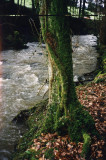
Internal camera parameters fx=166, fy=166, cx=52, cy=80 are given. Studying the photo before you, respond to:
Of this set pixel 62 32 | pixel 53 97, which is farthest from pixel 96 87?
pixel 62 32

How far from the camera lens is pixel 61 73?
4777 mm

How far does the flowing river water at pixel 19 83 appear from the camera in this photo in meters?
6.91

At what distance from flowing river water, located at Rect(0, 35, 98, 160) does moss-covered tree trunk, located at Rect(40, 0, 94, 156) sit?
385 mm

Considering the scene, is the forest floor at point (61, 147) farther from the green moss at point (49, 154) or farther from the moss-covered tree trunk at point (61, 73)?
the moss-covered tree trunk at point (61, 73)

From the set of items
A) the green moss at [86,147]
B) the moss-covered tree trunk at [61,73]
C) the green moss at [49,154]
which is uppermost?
the moss-covered tree trunk at [61,73]

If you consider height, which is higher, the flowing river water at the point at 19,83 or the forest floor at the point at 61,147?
the forest floor at the point at 61,147

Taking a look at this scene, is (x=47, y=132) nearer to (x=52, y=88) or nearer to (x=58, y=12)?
(x=52, y=88)

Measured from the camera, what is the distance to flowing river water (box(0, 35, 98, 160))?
6.91m

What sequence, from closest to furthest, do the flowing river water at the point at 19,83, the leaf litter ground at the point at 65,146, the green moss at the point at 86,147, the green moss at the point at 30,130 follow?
the green moss at the point at 86,147, the leaf litter ground at the point at 65,146, the green moss at the point at 30,130, the flowing river water at the point at 19,83

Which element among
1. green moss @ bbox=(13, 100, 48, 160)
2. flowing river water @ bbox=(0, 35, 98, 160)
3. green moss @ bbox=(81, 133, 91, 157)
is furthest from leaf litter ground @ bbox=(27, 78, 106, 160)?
flowing river water @ bbox=(0, 35, 98, 160)

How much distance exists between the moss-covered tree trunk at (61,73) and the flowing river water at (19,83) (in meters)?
0.39

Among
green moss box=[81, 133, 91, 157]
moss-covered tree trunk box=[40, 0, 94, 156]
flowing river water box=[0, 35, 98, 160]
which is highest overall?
moss-covered tree trunk box=[40, 0, 94, 156]

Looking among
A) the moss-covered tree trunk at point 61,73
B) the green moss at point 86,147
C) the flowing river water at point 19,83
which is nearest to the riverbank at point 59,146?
the green moss at point 86,147

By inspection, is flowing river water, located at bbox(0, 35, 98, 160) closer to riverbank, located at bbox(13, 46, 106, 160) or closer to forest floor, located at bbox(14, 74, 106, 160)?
riverbank, located at bbox(13, 46, 106, 160)
